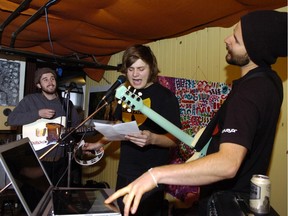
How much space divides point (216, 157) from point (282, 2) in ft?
6.18

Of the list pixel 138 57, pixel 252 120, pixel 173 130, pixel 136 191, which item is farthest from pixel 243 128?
pixel 138 57

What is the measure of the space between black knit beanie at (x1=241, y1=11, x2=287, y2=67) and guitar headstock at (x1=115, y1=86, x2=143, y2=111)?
698 mm

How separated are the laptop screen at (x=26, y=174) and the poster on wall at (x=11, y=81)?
8.75 ft

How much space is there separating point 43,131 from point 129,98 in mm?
1669

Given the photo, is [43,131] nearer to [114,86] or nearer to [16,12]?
[16,12]

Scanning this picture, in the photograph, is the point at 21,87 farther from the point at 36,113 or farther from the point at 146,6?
the point at 146,6

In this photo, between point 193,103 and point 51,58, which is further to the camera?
point 51,58

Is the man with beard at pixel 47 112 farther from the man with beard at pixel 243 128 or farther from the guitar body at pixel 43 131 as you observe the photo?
the man with beard at pixel 243 128

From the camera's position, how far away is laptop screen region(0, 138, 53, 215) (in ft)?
3.21

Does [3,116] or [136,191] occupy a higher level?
[136,191]

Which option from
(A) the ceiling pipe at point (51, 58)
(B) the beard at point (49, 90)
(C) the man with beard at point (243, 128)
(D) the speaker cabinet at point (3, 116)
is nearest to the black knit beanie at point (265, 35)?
(C) the man with beard at point (243, 128)

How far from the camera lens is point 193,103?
2.64m

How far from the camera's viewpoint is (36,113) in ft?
9.23

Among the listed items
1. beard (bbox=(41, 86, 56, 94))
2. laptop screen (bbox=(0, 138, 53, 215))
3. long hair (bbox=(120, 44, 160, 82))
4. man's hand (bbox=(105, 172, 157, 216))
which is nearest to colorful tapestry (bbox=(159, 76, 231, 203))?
long hair (bbox=(120, 44, 160, 82))
